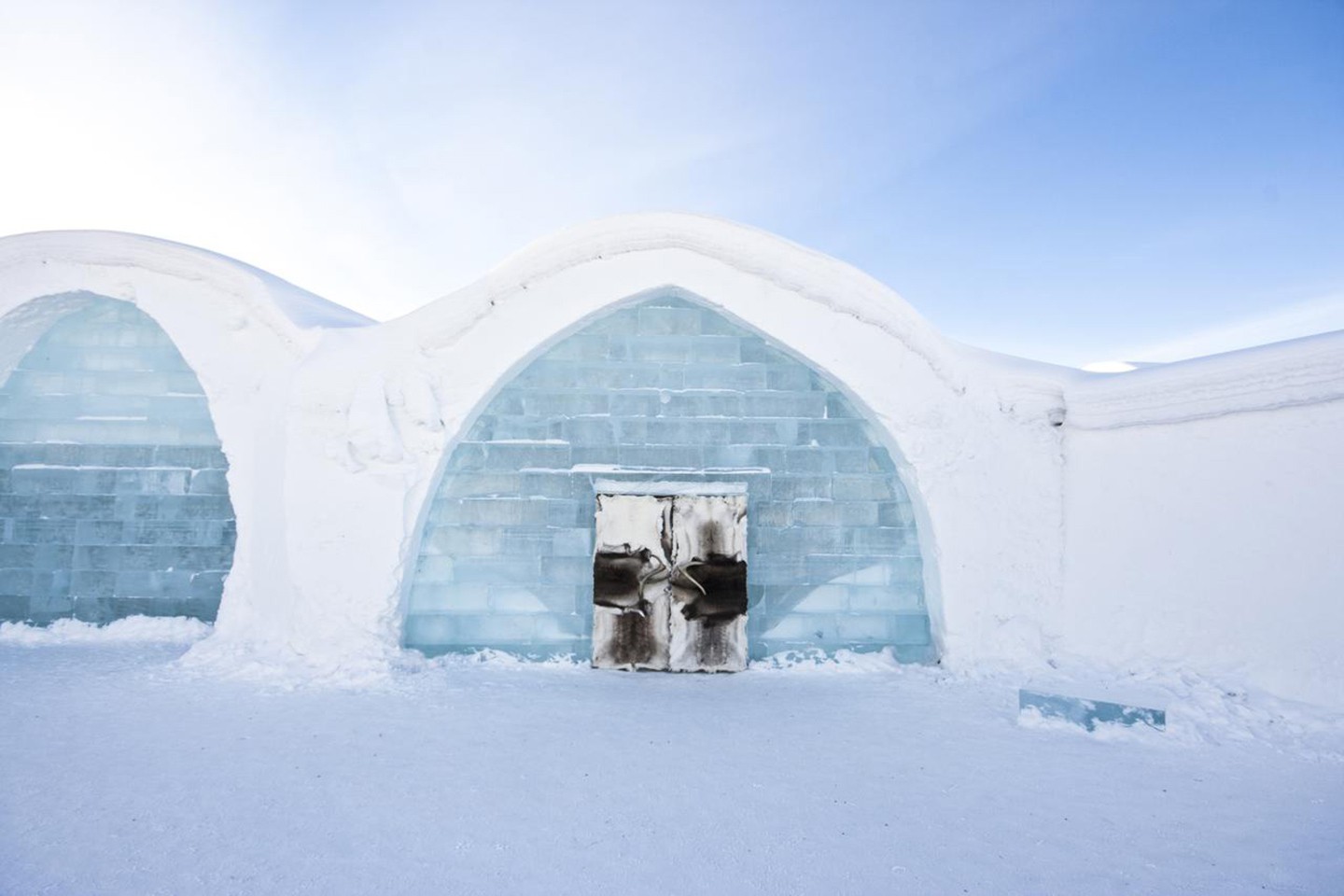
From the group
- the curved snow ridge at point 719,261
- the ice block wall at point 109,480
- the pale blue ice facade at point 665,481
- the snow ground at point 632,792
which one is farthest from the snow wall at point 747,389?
the snow ground at point 632,792

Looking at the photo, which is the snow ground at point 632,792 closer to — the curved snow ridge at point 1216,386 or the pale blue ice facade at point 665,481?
the pale blue ice facade at point 665,481

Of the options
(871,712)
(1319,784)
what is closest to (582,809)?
(871,712)

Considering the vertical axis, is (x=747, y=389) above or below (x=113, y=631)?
above

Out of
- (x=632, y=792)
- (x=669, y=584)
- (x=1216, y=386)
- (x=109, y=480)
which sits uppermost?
(x=1216, y=386)

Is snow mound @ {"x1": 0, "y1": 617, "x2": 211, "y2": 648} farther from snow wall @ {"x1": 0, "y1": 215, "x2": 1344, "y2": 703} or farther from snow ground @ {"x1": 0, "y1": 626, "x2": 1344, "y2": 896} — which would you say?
snow ground @ {"x1": 0, "y1": 626, "x2": 1344, "y2": 896}

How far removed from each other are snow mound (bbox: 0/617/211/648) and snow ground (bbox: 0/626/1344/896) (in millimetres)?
895

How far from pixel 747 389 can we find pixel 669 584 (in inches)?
72.1

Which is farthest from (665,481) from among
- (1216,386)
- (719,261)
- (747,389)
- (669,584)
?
(1216,386)

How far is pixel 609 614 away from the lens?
5418 millimetres

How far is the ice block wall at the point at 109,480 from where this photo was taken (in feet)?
19.7

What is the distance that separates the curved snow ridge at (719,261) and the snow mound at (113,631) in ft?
11.3

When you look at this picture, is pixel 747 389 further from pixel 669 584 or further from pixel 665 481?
pixel 669 584

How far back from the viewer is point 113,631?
5906mm

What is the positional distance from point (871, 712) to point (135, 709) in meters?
4.85
